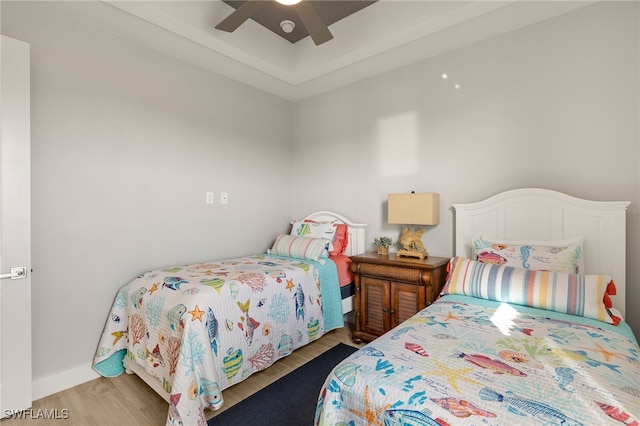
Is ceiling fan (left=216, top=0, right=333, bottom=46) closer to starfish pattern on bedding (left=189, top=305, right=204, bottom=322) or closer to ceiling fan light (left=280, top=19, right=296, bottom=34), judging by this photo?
ceiling fan light (left=280, top=19, right=296, bottom=34)

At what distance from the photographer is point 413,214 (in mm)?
2711

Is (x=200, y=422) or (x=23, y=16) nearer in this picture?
(x=200, y=422)

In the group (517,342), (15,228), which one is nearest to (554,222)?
(517,342)

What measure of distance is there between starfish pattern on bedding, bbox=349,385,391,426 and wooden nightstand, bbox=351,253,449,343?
1479mm

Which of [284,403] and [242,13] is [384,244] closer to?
[284,403]

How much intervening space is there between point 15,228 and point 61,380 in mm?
1126

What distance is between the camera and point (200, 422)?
1657 mm

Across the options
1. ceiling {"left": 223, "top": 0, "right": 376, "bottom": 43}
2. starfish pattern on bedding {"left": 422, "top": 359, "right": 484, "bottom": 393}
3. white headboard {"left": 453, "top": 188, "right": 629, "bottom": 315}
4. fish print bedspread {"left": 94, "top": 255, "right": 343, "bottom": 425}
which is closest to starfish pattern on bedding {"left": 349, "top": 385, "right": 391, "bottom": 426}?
starfish pattern on bedding {"left": 422, "top": 359, "right": 484, "bottom": 393}

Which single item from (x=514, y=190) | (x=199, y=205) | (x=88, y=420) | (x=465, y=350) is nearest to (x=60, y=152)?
(x=199, y=205)

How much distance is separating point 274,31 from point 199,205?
190cm

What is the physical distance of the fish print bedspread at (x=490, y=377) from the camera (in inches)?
36.6

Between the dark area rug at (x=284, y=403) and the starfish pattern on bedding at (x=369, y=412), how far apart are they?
35.4 inches

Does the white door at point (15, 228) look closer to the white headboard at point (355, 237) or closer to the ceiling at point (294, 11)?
the ceiling at point (294, 11)

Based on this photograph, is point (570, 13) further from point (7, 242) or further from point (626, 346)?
point (7, 242)
